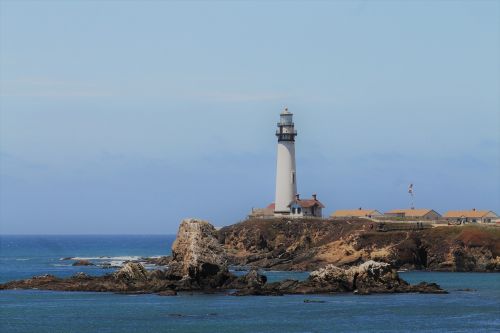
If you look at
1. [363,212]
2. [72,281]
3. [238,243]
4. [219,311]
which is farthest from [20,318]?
[363,212]

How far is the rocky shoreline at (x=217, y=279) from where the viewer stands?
3054 inches

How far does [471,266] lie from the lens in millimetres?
102500

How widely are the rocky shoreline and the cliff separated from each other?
24.0 meters

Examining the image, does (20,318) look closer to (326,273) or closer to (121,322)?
(121,322)

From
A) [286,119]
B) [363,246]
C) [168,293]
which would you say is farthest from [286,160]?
[168,293]

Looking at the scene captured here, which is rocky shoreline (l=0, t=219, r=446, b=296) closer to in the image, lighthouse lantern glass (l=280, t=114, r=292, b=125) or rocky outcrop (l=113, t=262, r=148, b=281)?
rocky outcrop (l=113, t=262, r=148, b=281)

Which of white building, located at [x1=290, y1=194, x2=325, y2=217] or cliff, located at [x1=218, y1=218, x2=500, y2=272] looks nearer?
cliff, located at [x1=218, y1=218, x2=500, y2=272]

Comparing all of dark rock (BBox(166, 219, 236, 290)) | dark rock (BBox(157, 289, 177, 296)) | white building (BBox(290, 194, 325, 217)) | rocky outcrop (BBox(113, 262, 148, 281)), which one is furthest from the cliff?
dark rock (BBox(157, 289, 177, 296))

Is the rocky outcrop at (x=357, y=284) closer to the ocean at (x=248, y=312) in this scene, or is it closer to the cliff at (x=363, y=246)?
the ocean at (x=248, y=312)

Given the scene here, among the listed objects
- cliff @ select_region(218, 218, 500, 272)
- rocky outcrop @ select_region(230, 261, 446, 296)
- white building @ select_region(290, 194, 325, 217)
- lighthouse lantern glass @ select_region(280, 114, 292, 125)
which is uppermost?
lighthouse lantern glass @ select_region(280, 114, 292, 125)

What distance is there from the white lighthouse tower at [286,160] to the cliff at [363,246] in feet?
17.2

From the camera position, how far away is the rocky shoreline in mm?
77562

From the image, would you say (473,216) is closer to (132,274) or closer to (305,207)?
(305,207)

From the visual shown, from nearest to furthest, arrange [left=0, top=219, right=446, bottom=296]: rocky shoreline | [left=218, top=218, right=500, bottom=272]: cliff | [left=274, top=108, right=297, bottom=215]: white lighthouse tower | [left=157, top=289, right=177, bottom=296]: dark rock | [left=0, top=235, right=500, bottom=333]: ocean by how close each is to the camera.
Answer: [left=0, top=235, right=500, bottom=333]: ocean, [left=157, top=289, right=177, bottom=296]: dark rock, [left=0, top=219, right=446, bottom=296]: rocky shoreline, [left=218, top=218, right=500, bottom=272]: cliff, [left=274, top=108, right=297, bottom=215]: white lighthouse tower
